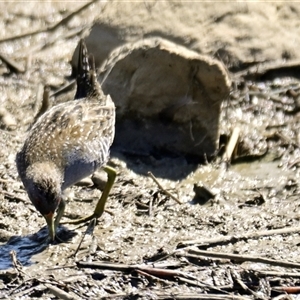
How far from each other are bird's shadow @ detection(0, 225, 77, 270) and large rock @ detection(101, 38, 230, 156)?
5.75ft

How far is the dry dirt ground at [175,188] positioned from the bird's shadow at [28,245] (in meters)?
0.01

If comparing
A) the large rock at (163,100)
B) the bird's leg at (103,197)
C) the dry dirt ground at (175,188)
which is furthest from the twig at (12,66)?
the bird's leg at (103,197)

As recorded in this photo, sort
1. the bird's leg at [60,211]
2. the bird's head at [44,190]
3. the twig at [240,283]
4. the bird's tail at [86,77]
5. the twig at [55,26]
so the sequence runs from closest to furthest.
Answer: the twig at [240,283] < the bird's head at [44,190] < the bird's leg at [60,211] < the bird's tail at [86,77] < the twig at [55,26]

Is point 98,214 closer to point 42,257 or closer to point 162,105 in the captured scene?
point 42,257

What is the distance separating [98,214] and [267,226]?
1521 mm

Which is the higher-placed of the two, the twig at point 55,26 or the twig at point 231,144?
the twig at point 55,26

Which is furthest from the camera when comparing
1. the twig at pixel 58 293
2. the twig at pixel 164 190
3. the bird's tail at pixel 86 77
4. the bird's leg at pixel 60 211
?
the bird's tail at pixel 86 77

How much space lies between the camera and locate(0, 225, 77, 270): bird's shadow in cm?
730

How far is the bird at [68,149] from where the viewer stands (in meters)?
6.98

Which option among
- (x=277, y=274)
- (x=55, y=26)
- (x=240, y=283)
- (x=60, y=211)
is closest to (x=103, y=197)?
(x=60, y=211)

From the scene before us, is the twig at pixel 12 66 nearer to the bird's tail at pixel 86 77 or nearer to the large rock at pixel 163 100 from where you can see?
the large rock at pixel 163 100

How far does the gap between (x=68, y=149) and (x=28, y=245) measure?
2.93 feet

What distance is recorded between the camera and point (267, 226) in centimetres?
781

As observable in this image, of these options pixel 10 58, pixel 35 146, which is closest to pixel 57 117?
pixel 35 146
